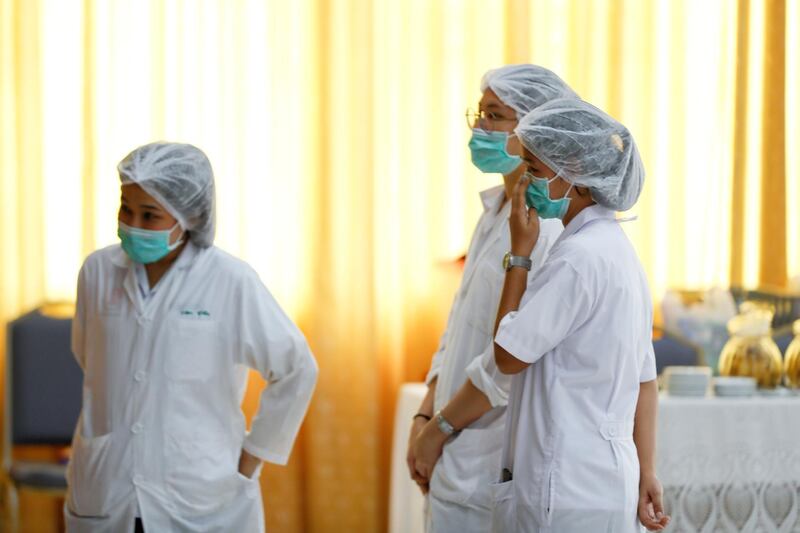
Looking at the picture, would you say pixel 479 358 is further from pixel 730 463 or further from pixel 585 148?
pixel 730 463

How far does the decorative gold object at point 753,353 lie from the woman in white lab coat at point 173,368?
1.56 m

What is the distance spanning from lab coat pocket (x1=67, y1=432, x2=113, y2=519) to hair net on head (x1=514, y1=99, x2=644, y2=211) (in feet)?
3.38

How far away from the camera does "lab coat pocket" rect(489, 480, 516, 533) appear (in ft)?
6.29

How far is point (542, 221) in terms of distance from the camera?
2238 mm

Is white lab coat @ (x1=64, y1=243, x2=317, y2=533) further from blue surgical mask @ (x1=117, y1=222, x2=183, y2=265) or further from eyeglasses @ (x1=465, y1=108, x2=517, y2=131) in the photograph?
eyeglasses @ (x1=465, y1=108, x2=517, y2=131)

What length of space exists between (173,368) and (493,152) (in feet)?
2.62

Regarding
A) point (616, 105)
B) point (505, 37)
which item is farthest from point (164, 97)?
point (616, 105)

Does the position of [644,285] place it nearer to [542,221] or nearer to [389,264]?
[542,221]

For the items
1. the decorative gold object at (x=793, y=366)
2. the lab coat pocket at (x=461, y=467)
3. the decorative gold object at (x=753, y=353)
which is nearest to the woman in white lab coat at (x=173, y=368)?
the lab coat pocket at (x=461, y=467)

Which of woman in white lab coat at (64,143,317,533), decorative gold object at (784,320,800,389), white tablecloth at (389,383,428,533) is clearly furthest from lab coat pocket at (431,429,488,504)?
decorative gold object at (784,320,800,389)

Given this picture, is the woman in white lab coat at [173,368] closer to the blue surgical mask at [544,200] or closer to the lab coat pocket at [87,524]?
the lab coat pocket at [87,524]

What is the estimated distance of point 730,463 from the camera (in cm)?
307

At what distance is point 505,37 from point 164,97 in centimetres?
146

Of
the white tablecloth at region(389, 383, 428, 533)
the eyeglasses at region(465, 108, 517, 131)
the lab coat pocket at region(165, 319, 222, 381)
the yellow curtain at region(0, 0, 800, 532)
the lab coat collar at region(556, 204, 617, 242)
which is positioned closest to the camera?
the lab coat collar at region(556, 204, 617, 242)
